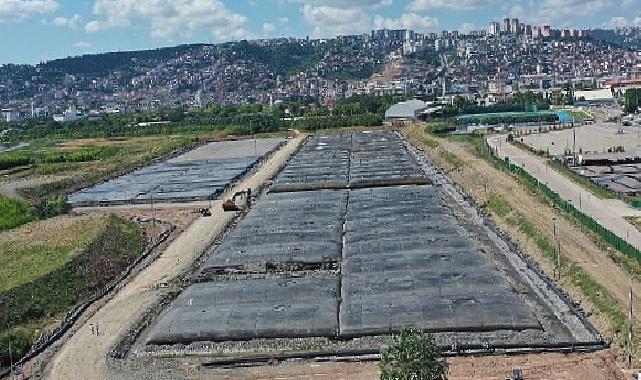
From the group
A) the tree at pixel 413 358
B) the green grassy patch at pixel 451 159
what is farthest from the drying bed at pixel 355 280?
the green grassy patch at pixel 451 159

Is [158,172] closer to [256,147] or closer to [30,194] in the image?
[30,194]

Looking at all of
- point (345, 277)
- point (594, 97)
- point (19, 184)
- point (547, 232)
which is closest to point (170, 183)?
point (19, 184)

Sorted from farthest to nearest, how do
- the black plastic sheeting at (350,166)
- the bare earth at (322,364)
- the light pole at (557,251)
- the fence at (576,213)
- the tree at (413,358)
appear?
the black plastic sheeting at (350,166) < the fence at (576,213) < the light pole at (557,251) < the bare earth at (322,364) < the tree at (413,358)

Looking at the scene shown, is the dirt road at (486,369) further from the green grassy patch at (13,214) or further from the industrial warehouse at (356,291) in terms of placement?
the green grassy patch at (13,214)

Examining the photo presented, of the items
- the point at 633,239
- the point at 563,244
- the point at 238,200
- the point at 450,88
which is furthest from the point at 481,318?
the point at 450,88

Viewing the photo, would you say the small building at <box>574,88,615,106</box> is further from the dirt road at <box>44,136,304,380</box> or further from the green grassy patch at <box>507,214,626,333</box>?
the green grassy patch at <box>507,214,626,333</box>

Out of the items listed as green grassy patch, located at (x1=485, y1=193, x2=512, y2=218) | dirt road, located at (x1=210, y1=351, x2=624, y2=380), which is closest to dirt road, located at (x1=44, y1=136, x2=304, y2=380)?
dirt road, located at (x1=210, y1=351, x2=624, y2=380)
